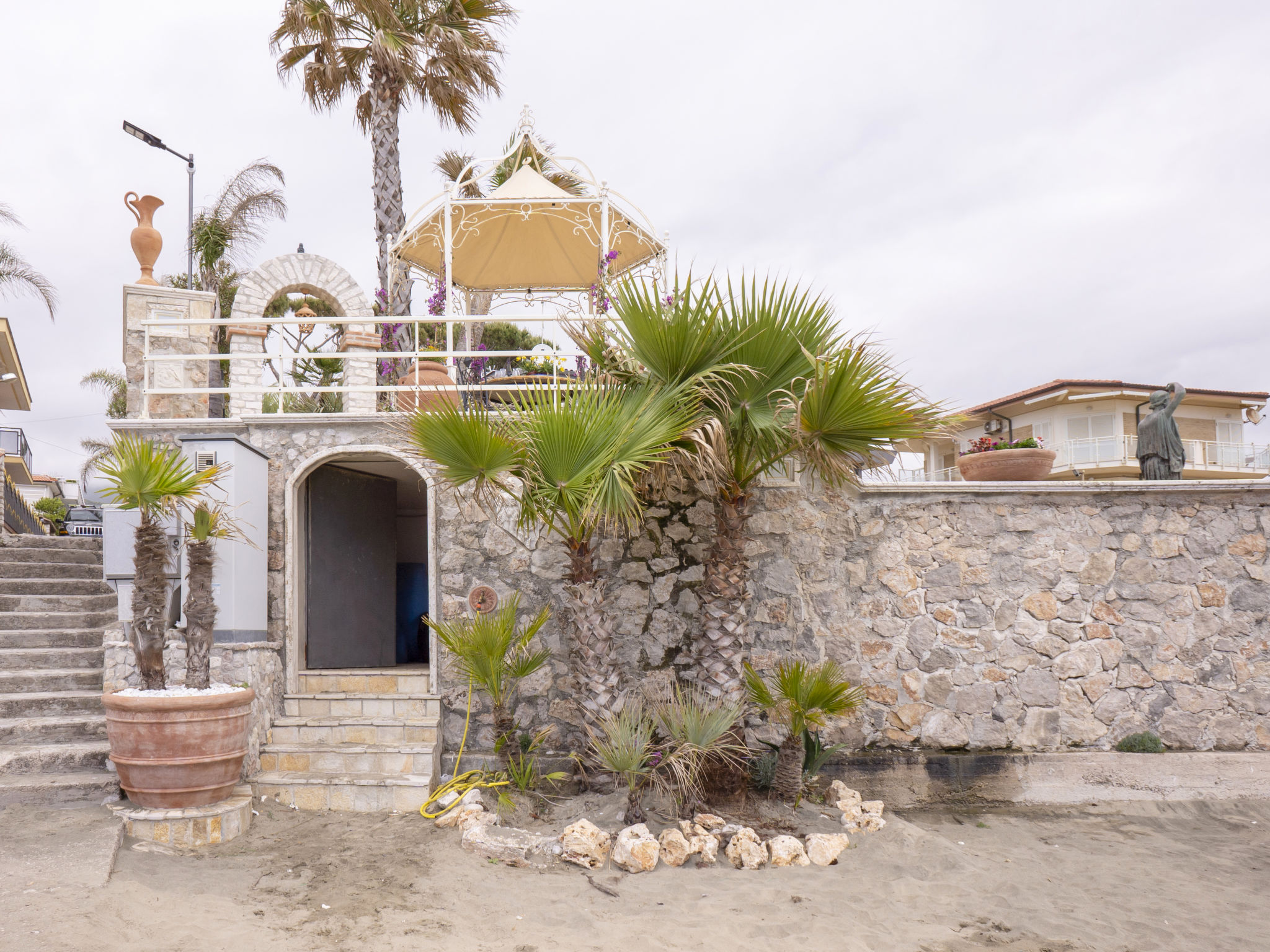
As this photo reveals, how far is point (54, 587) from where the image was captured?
26.9ft

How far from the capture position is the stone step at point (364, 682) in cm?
716

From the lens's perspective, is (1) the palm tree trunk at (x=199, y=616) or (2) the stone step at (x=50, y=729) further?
(2) the stone step at (x=50, y=729)

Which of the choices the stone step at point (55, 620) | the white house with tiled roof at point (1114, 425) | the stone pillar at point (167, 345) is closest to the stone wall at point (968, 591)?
the stone pillar at point (167, 345)

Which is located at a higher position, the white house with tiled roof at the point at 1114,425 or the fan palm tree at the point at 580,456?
the white house with tiled roof at the point at 1114,425

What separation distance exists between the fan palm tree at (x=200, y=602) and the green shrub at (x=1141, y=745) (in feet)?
23.4

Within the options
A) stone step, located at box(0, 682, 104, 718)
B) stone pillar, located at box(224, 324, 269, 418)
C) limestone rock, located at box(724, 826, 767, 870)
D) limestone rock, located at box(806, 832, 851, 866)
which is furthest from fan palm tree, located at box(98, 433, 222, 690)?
limestone rock, located at box(806, 832, 851, 866)

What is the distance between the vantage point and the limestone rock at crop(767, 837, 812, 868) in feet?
17.6

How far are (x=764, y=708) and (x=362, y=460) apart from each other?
4.22m

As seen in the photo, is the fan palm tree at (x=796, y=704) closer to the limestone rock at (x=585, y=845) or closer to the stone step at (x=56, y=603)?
the limestone rock at (x=585, y=845)

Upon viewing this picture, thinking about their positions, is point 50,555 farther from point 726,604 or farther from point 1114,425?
point 1114,425

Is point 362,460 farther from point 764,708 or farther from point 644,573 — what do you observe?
point 764,708

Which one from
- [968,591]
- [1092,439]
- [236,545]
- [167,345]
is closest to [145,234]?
[167,345]

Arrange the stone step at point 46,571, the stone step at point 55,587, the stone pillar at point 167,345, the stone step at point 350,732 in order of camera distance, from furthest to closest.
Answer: the stone step at point 46,571 → the stone step at point 55,587 → the stone pillar at point 167,345 → the stone step at point 350,732

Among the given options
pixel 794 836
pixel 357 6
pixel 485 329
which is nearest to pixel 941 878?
pixel 794 836
